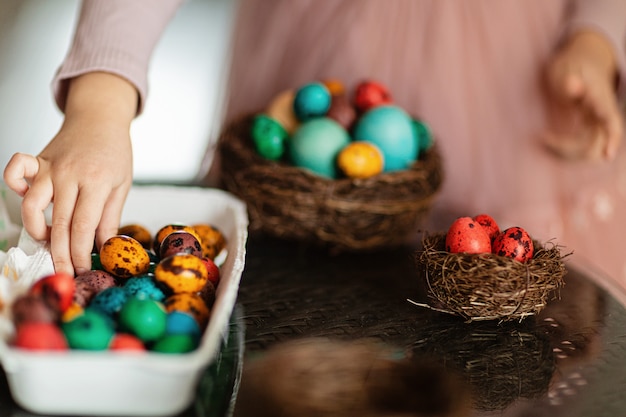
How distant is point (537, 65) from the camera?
4.06 feet

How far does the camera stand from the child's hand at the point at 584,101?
3.56 ft

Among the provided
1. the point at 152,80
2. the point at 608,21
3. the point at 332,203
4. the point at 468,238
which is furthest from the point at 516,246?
the point at 152,80

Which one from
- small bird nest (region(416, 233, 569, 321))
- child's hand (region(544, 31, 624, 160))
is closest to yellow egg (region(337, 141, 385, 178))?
small bird nest (region(416, 233, 569, 321))

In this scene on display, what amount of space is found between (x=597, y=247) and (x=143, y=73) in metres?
0.87

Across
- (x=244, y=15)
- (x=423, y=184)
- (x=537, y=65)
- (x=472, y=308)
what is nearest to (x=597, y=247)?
(x=537, y=65)

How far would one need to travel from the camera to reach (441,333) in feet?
2.48

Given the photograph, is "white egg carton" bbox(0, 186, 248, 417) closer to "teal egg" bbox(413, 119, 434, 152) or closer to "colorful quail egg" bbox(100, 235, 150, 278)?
"colorful quail egg" bbox(100, 235, 150, 278)

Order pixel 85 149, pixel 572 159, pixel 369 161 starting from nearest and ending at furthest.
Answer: pixel 85 149 < pixel 369 161 < pixel 572 159

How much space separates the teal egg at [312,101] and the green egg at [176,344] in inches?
23.6

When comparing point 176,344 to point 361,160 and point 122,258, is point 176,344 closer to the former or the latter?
point 122,258

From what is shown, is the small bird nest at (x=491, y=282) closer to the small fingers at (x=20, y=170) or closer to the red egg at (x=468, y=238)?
the red egg at (x=468, y=238)

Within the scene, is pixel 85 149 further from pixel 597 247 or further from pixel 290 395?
pixel 597 247

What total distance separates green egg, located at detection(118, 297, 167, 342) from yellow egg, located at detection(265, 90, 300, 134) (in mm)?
605

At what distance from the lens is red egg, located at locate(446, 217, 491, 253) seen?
30.4 inches
